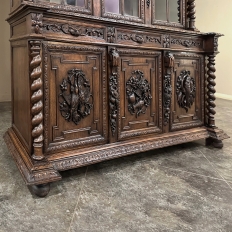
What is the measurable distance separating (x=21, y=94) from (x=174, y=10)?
1.21 meters

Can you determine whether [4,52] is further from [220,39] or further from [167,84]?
[220,39]

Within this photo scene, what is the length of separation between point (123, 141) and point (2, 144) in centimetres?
99

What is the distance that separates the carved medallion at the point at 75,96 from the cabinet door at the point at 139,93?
0.22 meters

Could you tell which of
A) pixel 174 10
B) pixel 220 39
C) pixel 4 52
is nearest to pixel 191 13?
pixel 174 10

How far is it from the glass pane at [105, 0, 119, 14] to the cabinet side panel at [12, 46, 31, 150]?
22.2 inches

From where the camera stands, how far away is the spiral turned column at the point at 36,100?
115 centimetres

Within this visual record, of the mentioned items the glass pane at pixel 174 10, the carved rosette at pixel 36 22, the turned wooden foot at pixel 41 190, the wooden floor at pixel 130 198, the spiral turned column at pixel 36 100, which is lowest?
the wooden floor at pixel 130 198

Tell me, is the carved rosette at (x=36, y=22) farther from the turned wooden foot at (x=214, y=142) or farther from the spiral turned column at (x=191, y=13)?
the turned wooden foot at (x=214, y=142)

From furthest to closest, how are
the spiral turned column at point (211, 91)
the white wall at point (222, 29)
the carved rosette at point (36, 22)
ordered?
the white wall at point (222, 29), the spiral turned column at point (211, 91), the carved rosette at point (36, 22)

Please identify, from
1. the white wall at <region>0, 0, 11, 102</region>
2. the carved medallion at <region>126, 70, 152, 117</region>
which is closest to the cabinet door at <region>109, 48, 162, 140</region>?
the carved medallion at <region>126, 70, 152, 117</region>

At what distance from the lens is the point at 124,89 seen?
153 centimetres

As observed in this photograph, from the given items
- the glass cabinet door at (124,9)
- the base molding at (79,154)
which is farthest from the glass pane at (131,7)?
the base molding at (79,154)

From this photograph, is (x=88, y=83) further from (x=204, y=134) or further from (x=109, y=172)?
(x=204, y=134)

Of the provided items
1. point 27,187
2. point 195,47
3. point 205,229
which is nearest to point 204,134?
point 195,47
